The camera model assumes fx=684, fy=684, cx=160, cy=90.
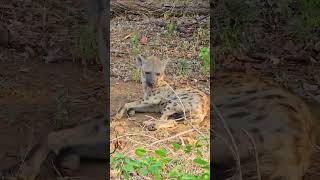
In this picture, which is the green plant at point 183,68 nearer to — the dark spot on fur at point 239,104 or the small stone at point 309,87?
the small stone at point 309,87

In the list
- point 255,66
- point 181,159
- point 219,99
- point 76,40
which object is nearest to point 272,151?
point 219,99

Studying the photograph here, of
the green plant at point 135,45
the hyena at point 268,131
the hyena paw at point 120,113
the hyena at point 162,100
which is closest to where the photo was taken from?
the hyena at point 268,131

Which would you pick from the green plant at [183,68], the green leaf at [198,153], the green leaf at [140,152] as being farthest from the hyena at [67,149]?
the green plant at [183,68]

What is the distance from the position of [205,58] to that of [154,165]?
1.44 metres

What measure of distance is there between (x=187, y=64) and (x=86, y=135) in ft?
4.93

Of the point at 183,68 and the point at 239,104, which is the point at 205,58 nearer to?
the point at 183,68

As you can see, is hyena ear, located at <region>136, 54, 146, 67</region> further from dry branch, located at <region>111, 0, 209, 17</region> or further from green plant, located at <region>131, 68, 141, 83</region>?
dry branch, located at <region>111, 0, 209, 17</region>

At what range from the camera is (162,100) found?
329 centimetres

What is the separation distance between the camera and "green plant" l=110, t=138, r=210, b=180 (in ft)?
8.21

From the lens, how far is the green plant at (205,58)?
3.72 metres

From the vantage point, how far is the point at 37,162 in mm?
2227

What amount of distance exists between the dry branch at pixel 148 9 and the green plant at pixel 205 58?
0.50 m

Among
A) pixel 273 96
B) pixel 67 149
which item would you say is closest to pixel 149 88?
pixel 67 149

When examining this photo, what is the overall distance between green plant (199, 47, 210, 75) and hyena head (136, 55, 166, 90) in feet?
0.83
